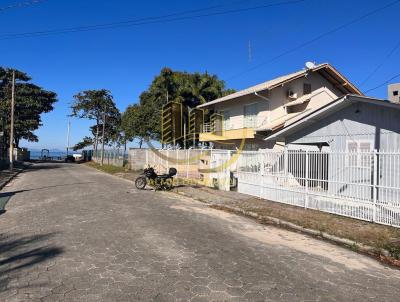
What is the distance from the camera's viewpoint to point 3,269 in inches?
218

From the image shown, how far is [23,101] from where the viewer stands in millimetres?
45062

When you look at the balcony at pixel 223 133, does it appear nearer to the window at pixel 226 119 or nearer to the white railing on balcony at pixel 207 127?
the white railing on balcony at pixel 207 127

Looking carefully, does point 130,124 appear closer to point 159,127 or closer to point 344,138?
point 159,127

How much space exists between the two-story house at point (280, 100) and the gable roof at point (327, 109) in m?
6.84

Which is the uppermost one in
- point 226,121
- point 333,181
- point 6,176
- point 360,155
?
point 226,121


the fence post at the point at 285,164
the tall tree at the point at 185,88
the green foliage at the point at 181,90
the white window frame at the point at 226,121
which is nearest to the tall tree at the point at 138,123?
the green foliage at the point at 181,90

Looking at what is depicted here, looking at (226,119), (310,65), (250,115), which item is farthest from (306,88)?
(226,119)

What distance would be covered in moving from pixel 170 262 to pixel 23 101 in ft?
149

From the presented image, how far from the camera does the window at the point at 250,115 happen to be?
26.5 meters

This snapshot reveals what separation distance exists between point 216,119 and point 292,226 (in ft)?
73.4

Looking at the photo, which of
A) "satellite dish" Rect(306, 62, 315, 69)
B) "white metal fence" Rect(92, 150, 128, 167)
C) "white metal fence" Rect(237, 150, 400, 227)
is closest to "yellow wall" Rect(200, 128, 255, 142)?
"satellite dish" Rect(306, 62, 315, 69)

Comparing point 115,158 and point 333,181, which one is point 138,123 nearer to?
point 115,158

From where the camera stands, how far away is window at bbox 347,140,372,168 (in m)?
10.6

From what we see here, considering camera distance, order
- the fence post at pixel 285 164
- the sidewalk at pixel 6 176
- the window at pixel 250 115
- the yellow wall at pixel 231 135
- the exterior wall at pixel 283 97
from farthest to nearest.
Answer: the window at pixel 250 115
the yellow wall at pixel 231 135
the exterior wall at pixel 283 97
the sidewalk at pixel 6 176
the fence post at pixel 285 164
